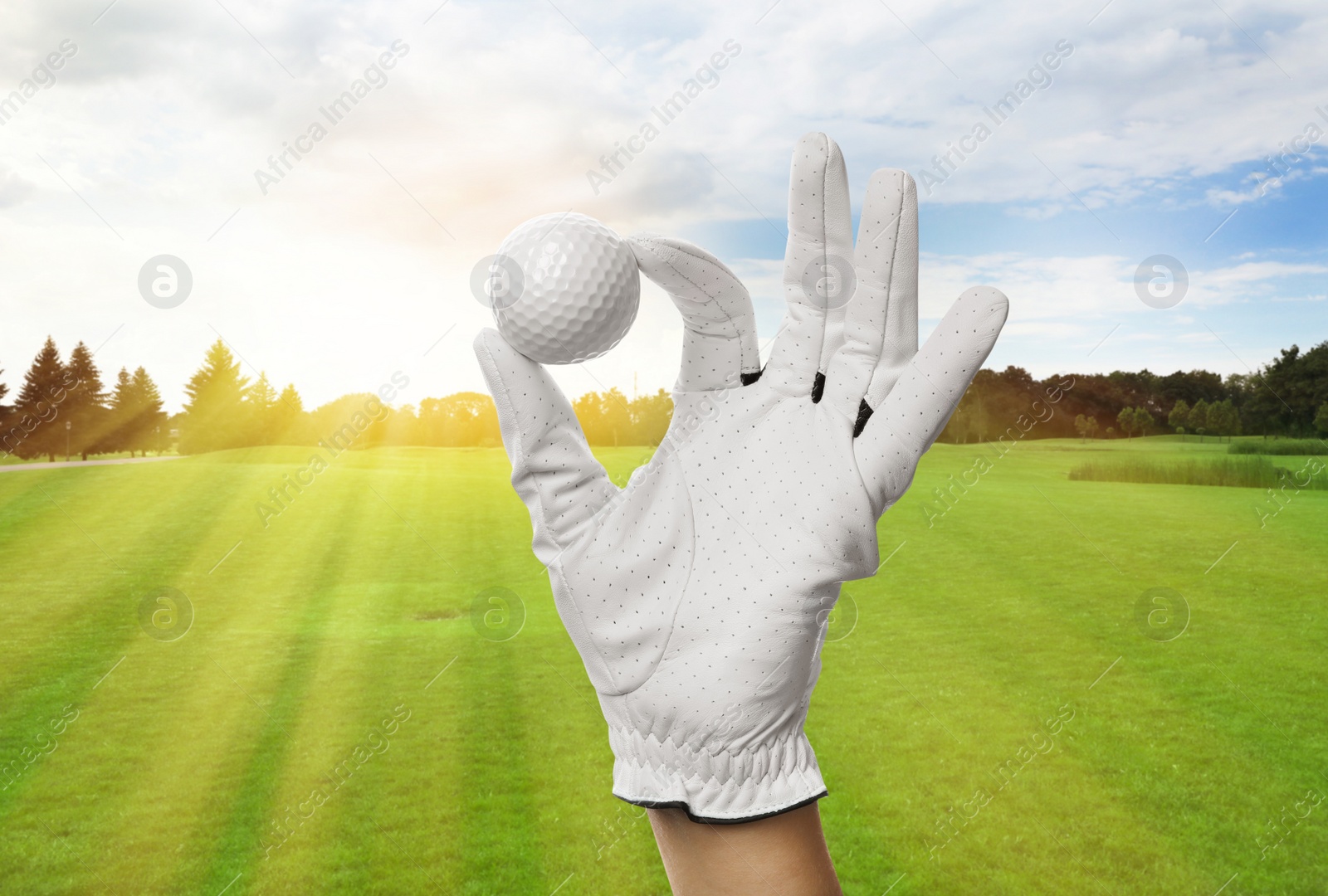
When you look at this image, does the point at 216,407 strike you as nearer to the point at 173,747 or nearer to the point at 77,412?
the point at 77,412

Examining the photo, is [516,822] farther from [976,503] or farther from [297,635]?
[976,503]

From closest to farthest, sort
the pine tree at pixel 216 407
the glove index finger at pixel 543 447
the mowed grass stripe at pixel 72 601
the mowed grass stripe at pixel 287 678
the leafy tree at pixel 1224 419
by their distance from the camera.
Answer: the glove index finger at pixel 543 447 < the mowed grass stripe at pixel 287 678 < the mowed grass stripe at pixel 72 601 < the leafy tree at pixel 1224 419 < the pine tree at pixel 216 407

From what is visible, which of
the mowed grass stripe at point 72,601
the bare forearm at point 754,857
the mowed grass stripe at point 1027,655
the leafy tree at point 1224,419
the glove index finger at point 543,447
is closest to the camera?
the bare forearm at point 754,857

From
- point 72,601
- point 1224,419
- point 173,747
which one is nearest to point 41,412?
point 72,601

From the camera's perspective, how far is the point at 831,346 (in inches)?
73.2

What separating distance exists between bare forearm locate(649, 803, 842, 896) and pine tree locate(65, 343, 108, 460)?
2688 cm

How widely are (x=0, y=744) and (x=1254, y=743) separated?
10.1m

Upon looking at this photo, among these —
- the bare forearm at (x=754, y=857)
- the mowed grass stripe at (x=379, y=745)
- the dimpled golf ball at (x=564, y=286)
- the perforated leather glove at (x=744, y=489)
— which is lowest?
the mowed grass stripe at (x=379, y=745)

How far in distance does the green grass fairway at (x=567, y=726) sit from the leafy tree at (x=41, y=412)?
10736 mm

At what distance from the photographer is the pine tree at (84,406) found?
2327 cm

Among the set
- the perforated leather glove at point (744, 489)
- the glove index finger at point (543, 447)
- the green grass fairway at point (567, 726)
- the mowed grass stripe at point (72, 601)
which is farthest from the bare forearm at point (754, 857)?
the mowed grass stripe at point (72, 601)

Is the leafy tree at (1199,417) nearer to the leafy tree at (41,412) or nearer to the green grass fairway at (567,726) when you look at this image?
the green grass fairway at (567,726)

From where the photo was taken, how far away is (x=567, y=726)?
6547 mm

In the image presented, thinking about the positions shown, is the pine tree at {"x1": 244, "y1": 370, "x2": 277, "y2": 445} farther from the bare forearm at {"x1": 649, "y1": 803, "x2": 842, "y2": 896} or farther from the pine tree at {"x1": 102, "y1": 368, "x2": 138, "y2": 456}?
the bare forearm at {"x1": 649, "y1": 803, "x2": 842, "y2": 896}
